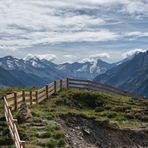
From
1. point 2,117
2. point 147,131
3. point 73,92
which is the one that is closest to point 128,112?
point 147,131

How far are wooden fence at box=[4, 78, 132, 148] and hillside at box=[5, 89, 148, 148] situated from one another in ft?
3.07

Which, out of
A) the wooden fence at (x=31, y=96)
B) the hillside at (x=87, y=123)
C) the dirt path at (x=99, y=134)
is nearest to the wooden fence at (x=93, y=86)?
the wooden fence at (x=31, y=96)

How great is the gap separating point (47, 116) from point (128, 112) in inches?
414

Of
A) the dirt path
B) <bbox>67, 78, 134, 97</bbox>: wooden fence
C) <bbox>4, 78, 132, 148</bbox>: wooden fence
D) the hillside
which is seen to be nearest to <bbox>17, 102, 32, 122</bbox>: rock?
the hillside

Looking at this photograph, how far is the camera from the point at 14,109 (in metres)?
29.5

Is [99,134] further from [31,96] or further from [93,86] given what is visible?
[93,86]

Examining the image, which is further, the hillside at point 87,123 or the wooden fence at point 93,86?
the wooden fence at point 93,86

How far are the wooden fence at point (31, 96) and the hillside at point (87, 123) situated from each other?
936mm

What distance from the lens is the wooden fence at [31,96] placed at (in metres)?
20.2

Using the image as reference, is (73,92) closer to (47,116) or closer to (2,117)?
(47,116)

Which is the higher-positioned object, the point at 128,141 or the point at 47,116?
the point at 47,116

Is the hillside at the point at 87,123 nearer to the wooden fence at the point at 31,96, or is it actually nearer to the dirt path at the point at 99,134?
the dirt path at the point at 99,134

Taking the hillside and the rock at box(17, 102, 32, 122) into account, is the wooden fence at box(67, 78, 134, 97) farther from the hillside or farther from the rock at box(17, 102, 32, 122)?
the rock at box(17, 102, 32, 122)

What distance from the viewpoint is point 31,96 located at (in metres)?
33.2
